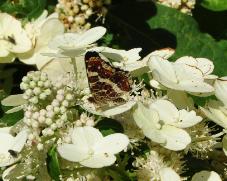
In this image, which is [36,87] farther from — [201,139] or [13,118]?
[201,139]

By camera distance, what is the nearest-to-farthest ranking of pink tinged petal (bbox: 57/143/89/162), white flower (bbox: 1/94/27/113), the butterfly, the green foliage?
pink tinged petal (bbox: 57/143/89/162)
the butterfly
white flower (bbox: 1/94/27/113)
the green foliage

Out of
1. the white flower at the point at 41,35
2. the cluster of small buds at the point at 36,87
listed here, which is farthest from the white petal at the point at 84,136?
the white flower at the point at 41,35

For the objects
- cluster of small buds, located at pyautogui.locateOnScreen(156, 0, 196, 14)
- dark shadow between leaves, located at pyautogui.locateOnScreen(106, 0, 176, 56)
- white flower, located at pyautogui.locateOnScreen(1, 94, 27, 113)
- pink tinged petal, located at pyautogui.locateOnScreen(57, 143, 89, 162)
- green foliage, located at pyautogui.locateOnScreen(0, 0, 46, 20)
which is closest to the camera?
pink tinged petal, located at pyautogui.locateOnScreen(57, 143, 89, 162)

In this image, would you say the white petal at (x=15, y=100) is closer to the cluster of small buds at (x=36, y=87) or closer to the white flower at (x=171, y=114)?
the cluster of small buds at (x=36, y=87)

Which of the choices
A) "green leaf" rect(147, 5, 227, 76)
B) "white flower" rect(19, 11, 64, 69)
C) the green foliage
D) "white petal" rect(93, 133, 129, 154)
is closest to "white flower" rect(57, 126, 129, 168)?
"white petal" rect(93, 133, 129, 154)

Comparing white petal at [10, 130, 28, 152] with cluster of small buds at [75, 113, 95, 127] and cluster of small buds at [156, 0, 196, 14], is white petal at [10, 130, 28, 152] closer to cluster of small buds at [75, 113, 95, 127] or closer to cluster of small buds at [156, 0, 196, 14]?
cluster of small buds at [75, 113, 95, 127]
